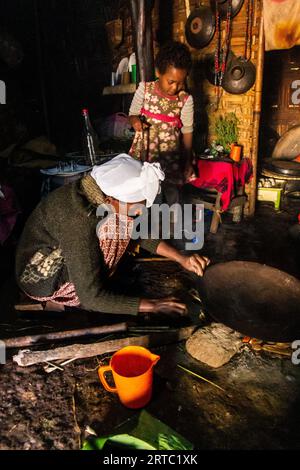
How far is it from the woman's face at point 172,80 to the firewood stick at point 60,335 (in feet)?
8.03

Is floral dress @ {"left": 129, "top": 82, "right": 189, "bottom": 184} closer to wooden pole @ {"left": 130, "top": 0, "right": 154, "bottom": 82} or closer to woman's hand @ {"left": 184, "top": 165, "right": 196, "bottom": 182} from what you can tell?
woman's hand @ {"left": 184, "top": 165, "right": 196, "bottom": 182}

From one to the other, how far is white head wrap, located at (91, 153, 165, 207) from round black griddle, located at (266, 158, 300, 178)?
363 cm

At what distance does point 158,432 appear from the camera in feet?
5.22

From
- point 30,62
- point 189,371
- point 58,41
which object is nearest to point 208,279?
point 189,371

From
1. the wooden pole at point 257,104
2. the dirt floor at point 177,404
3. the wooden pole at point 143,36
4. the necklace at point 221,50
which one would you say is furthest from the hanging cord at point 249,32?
the dirt floor at point 177,404

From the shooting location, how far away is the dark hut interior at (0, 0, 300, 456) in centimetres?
184

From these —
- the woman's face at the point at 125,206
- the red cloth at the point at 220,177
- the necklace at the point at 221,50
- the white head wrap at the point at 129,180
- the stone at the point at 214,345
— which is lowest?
the stone at the point at 214,345

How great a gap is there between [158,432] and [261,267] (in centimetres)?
139

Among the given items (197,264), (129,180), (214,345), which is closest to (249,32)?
(197,264)

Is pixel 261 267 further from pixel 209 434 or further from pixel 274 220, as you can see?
pixel 274 220

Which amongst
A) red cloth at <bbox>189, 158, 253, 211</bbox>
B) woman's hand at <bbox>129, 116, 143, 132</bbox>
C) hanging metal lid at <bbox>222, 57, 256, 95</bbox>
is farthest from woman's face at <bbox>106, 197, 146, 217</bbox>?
hanging metal lid at <bbox>222, 57, 256, 95</bbox>

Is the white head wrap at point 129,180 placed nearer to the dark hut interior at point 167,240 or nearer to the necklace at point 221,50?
the dark hut interior at point 167,240

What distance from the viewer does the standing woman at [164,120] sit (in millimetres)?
3533

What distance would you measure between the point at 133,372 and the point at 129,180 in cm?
108
